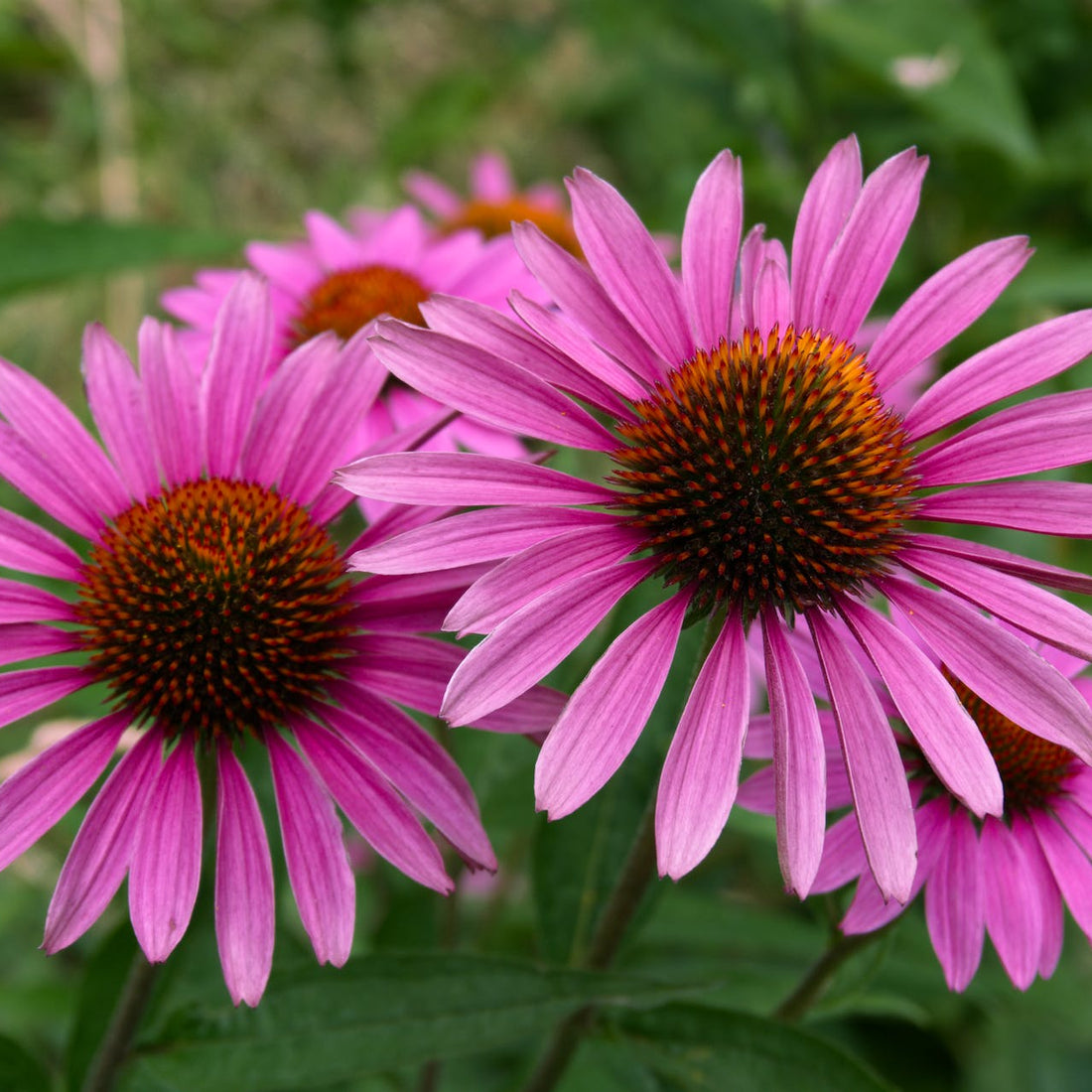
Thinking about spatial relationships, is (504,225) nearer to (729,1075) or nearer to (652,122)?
(729,1075)

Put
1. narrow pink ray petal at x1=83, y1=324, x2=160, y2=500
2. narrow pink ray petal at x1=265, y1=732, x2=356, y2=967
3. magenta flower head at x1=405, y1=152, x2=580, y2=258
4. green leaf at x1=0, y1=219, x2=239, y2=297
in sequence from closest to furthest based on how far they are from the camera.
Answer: narrow pink ray petal at x1=265, y1=732, x2=356, y2=967 < narrow pink ray petal at x1=83, y1=324, x2=160, y2=500 < green leaf at x1=0, y1=219, x2=239, y2=297 < magenta flower head at x1=405, y1=152, x2=580, y2=258

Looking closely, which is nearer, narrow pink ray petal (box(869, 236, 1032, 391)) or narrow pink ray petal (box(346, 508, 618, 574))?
narrow pink ray petal (box(346, 508, 618, 574))

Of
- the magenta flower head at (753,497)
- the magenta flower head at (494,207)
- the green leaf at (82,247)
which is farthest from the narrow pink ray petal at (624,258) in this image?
the green leaf at (82,247)

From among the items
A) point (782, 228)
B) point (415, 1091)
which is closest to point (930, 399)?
point (415, 1091)

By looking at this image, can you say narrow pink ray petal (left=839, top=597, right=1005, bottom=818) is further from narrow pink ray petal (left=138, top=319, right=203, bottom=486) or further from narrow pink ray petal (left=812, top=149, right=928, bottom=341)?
narrow pink ray petal (left=138, top=319, right=203, bottom=486)

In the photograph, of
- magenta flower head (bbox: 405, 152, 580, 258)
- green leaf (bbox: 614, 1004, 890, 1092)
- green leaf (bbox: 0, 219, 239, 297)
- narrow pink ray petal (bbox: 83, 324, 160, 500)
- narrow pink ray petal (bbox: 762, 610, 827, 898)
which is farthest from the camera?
magenta flower head (bbox: 405, 152, 580, 258)

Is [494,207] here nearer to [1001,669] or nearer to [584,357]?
[584,357]

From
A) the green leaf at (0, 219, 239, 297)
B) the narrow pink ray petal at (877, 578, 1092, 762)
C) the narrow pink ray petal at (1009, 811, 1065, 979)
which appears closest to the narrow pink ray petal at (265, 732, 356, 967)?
the narrow pink ray petal at (877, 578, 1092, 762)
